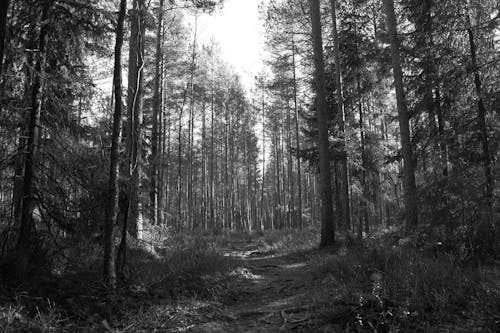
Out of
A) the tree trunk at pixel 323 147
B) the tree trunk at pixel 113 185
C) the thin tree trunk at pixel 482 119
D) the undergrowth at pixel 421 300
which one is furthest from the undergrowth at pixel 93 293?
the thin tree trunk at pixel 482 119

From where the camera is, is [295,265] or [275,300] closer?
[275,300]

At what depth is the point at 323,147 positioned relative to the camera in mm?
11672

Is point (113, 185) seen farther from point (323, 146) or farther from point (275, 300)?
point (323, 146)

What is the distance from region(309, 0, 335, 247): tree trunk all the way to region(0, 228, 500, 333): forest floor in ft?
12.7

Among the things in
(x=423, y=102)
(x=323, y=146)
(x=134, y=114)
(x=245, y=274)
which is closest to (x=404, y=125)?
(x=423, y=102)

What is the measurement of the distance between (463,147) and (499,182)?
1.08 meters

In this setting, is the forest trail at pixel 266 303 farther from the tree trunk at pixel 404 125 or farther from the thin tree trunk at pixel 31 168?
the tree trunk at pixel 404 125

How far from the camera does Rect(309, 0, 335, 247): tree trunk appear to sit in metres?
11.4

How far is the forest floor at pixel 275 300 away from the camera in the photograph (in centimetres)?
395

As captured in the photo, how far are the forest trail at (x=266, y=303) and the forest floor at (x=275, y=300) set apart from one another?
21 millimetres

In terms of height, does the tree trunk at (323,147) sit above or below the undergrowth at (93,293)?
above

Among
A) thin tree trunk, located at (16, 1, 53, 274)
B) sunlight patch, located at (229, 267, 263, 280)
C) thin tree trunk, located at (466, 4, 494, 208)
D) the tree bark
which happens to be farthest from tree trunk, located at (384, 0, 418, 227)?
thin tree trunk, located at (16, 1, 53, 274)

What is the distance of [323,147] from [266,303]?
6764 mm

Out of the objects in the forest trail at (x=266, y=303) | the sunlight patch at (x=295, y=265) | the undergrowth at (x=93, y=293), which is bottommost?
the forest trail at (x=266, y=303)
